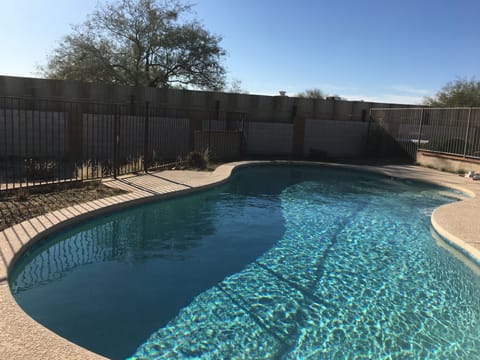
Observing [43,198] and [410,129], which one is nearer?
[43,198]

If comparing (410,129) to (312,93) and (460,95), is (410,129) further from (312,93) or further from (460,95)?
(312,93)

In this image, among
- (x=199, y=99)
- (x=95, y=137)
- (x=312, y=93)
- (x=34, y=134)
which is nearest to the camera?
(x=34, y=134)

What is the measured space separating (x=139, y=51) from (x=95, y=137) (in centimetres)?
813

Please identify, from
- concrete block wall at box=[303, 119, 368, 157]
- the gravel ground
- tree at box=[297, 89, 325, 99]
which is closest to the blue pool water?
the gravel ground

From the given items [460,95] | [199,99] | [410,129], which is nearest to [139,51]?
[199,99]

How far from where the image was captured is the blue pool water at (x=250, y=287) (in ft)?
11.2

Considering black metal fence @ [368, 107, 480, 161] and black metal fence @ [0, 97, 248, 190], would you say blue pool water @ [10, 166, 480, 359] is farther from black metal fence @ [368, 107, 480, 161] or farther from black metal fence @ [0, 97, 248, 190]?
black metal fence @ [368, 107, 480, 161]

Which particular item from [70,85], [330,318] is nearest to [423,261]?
[330,318]

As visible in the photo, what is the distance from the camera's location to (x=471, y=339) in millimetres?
3598

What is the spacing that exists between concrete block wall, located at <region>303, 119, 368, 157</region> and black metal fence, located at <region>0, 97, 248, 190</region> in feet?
11.4

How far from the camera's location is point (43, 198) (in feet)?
22.0

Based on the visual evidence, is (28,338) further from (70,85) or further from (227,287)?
(70,85)

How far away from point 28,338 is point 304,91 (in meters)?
36.6

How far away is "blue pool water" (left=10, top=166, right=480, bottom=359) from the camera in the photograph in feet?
11.2
